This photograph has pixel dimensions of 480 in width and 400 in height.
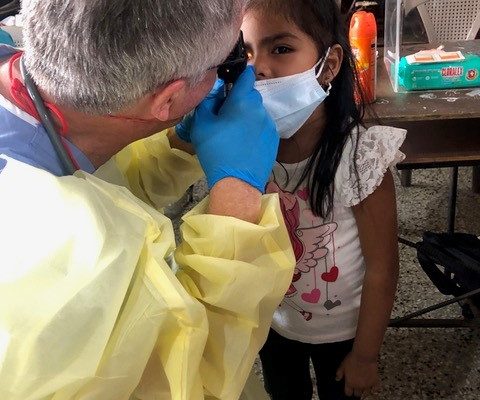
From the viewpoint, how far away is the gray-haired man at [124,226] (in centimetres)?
59

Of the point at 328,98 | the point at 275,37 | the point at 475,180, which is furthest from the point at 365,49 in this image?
the point at 475,180

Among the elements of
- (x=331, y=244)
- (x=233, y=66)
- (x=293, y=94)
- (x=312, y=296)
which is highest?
(x=233, y=66)

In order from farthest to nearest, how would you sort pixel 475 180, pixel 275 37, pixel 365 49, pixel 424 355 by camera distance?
pixel 475 180
pixel 424 355
pixel 365 49
pixel 275 37

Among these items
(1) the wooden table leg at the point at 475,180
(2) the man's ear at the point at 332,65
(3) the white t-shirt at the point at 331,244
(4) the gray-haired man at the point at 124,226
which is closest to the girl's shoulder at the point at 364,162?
(3) the white t-shirt at the point at 331,244

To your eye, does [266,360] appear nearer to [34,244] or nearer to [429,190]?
[34,244]

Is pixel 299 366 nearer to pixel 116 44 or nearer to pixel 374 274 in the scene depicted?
pixel 374 274

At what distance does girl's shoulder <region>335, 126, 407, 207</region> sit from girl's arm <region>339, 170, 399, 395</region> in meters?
0.02

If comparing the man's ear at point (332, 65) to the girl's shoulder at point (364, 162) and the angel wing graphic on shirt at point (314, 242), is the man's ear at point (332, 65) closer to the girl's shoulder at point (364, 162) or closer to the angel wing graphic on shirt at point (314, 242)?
the girl's shoulder at point (364, 162)

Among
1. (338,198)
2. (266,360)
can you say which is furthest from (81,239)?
(266,360)

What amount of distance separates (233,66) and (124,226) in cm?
30

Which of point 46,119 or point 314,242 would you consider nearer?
point 46,119

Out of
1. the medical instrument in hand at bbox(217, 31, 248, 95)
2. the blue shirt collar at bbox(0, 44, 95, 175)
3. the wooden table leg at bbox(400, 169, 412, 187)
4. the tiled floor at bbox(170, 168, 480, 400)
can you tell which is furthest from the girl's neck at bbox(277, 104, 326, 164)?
the wooden table leg at bbox(400, 169, 412, 187)

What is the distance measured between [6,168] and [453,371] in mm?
1385

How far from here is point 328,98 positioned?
3.44 feet
